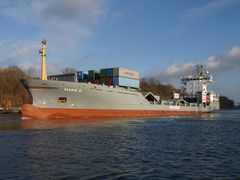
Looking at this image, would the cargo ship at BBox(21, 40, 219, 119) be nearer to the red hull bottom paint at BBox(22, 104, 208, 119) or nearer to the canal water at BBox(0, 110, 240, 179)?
the red hull bottom paint at BBox(22, 104, 208, 119)

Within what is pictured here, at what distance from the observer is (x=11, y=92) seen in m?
118

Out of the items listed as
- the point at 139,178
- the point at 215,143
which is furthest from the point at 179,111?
the point at 139,178

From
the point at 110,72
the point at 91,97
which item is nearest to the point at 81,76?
the point at 110,72

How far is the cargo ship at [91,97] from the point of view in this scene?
52.4 m

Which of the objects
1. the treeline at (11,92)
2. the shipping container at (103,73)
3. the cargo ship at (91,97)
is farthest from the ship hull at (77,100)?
the treeline at (11,92)

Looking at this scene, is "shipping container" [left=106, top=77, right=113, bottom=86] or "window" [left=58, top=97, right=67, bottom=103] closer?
"window" [left=58, top=97, right=67, bottom=103]

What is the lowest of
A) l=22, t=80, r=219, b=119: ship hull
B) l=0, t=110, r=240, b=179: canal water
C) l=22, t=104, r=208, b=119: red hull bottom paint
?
l=0, t=110, r=240, b=179: canal water

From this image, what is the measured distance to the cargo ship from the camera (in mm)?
52438

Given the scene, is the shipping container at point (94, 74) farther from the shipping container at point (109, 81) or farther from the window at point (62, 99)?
the window at point (62, 99)

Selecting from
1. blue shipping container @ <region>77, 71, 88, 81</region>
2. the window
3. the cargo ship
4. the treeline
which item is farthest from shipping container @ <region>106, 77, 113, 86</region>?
the treeline

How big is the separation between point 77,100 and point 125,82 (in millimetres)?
14999

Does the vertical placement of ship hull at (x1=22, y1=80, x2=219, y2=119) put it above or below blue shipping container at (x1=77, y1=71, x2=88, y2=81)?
below

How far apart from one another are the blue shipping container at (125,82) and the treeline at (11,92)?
5606 centimetres

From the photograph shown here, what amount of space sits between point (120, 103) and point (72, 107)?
428 inches
